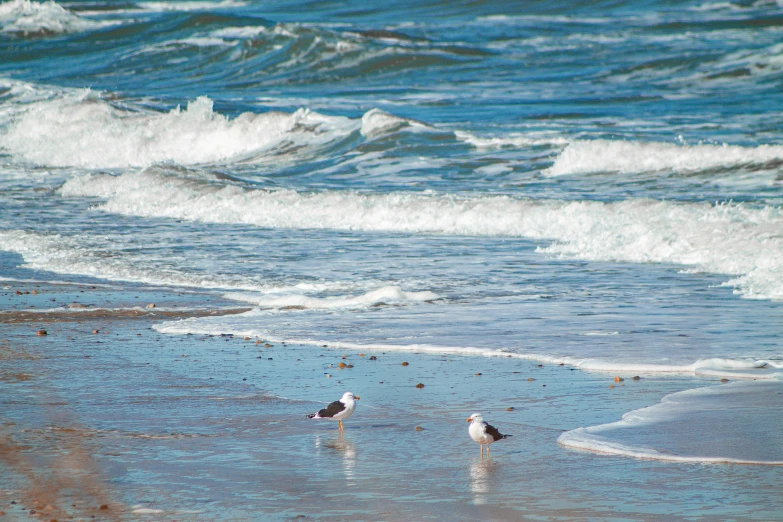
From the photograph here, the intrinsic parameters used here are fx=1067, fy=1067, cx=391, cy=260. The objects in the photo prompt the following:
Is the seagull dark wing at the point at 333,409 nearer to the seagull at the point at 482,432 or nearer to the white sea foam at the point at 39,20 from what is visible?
the seagull at the point at 482,432

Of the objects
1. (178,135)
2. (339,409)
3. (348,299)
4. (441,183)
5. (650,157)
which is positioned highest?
(178,135)

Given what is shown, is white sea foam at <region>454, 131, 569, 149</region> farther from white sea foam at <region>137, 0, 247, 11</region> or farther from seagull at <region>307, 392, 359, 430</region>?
white sea foam at <region>137, 0, 247, 11</region>

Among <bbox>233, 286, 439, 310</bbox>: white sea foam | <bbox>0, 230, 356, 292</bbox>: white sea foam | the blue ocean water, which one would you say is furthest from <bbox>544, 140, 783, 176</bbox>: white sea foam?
<bbox>233, 286, 439, 310</bbox>: white sea foam

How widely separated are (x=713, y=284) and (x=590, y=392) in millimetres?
3963

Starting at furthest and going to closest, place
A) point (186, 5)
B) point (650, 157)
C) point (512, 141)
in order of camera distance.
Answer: point (186, 5) < point (512, 141) < point (650, 157)

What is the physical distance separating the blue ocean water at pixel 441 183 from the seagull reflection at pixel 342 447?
1.70 m

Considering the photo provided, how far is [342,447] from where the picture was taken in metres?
4.64

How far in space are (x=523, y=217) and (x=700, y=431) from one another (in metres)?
8.69

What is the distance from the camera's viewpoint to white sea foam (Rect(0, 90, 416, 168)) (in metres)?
22.4

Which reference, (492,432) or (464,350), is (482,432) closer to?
(492,432)

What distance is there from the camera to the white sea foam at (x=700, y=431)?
170 inches

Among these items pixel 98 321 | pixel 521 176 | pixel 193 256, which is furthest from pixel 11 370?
pixel 521 176

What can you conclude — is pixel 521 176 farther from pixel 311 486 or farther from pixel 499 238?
pixel 311 486

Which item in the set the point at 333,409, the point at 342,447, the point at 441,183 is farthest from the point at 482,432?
the point at 441,183
